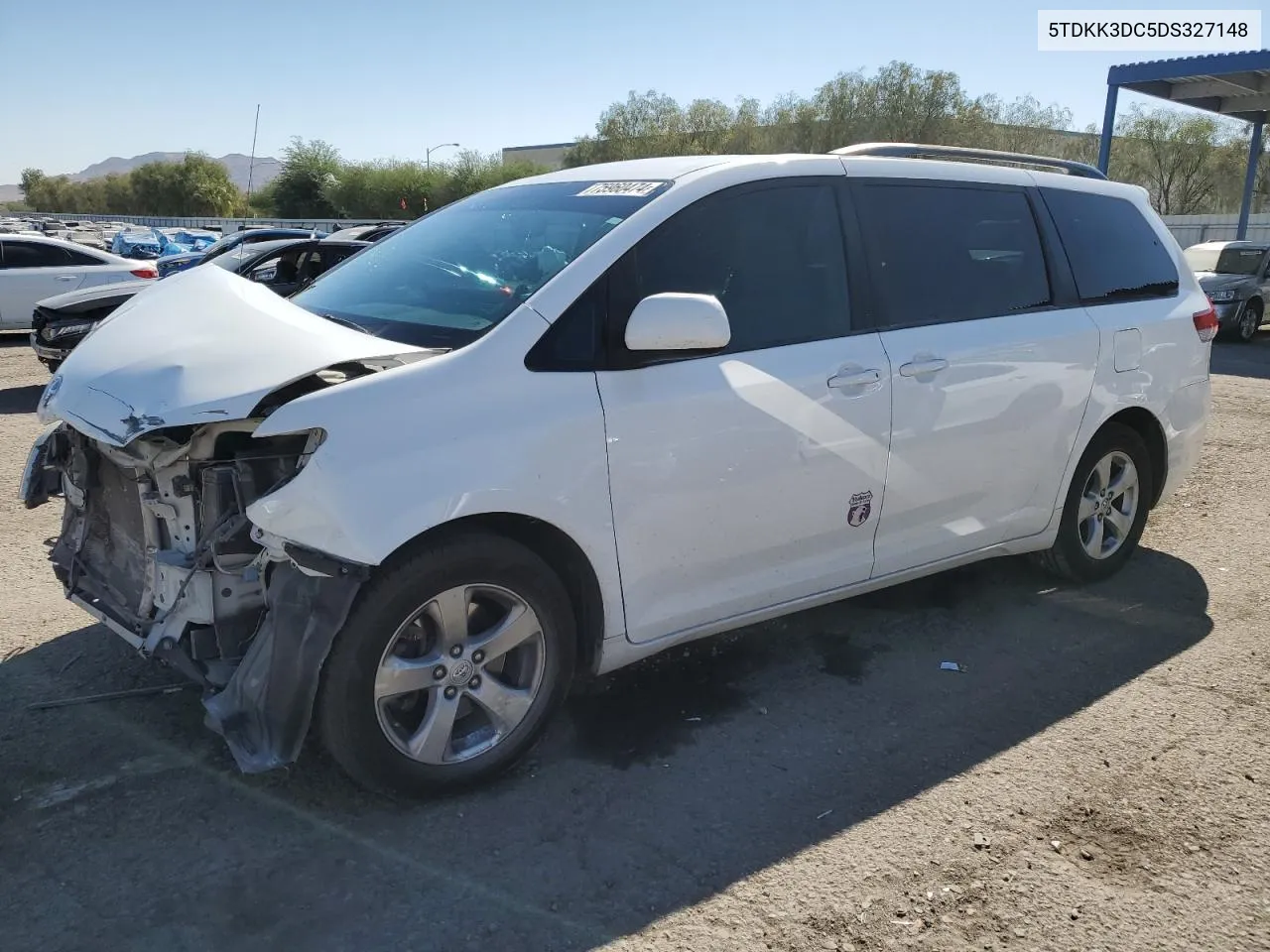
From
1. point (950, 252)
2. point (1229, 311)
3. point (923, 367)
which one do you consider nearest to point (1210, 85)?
point (1229, 311)

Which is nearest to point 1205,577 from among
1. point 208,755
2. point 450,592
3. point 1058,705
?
point 1058,705

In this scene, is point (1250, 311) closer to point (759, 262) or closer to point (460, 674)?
point (759, 262)

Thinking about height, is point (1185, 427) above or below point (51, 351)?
above

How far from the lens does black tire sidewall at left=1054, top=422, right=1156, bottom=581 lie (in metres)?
4.75

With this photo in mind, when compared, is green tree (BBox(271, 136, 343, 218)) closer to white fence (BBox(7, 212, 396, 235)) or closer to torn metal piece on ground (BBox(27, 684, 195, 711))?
white fence (BBox(7, 212, 396, 235))

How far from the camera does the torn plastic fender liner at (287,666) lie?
2.80 metres

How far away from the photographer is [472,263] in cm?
366

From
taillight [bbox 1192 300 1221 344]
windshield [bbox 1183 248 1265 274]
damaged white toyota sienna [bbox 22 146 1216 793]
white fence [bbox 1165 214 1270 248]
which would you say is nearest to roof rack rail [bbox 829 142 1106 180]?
damaged white toyota sienna [bbox 22 146 1216 793]

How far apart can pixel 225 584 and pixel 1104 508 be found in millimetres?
4042

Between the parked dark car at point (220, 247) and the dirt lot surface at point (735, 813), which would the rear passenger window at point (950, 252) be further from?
the parked dark car at point (220, 247)

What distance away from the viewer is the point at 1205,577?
5.25m

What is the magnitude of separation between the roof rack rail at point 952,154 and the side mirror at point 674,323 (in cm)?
127

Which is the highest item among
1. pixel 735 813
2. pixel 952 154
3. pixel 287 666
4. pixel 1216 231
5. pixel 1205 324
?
pixel 1216 231

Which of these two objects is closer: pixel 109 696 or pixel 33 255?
pixel 109 696
